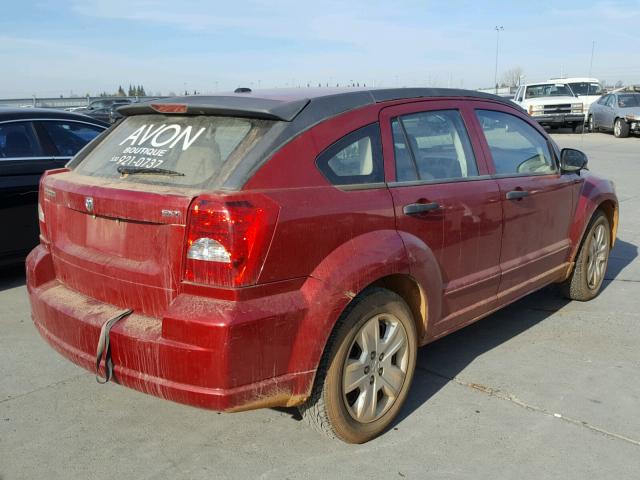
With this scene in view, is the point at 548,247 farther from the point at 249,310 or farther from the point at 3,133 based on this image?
the point at 3,133

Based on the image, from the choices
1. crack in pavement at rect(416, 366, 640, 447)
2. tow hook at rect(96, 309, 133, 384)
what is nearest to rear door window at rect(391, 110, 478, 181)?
crack in pavement at rect(416, 366, 640, 447)

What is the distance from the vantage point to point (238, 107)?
3076 mm

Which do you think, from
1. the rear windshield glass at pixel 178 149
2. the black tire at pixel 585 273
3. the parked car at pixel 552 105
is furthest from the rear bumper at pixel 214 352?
the parked car at pixel 552 105

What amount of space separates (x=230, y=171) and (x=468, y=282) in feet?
5.71

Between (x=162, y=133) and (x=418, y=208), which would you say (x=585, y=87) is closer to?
(x=418, y=208)

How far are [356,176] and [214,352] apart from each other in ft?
3.74

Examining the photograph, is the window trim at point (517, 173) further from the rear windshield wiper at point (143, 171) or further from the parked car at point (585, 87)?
the parked car at point (585, 87)

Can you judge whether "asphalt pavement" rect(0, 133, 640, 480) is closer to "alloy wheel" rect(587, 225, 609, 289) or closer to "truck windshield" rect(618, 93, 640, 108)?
"alloy wheel" rect(587, 225, 609, 289)

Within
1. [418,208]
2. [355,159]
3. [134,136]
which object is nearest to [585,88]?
[418,208]

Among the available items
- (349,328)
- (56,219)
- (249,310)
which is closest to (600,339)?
(349,328)

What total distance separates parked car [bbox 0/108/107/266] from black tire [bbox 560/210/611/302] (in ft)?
15.6

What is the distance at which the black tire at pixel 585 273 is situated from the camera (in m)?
5.23

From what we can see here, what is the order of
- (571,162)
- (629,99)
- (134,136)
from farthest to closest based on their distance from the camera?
(629,99), (571,162), (134,136)

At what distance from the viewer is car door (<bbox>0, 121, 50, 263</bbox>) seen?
5.89 meters
